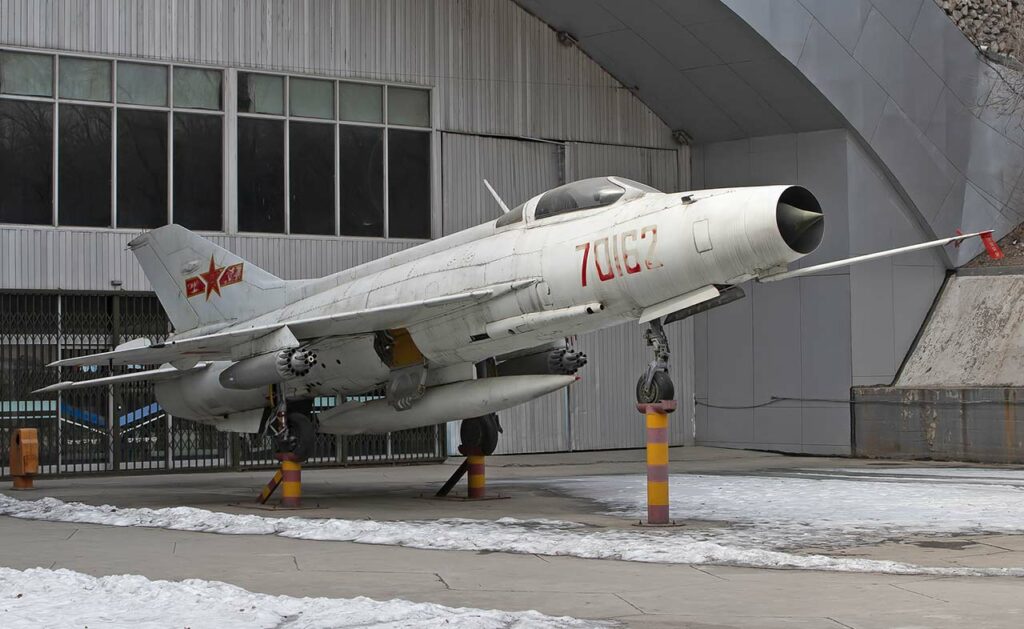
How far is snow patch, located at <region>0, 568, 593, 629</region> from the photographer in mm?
6883

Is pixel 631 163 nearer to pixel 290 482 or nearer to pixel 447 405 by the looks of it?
pixel 447 405

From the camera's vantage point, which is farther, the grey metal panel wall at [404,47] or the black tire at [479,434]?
the grey metal panel wall at [404,47]

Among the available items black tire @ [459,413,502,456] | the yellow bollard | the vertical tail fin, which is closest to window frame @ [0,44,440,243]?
the yellow bollard

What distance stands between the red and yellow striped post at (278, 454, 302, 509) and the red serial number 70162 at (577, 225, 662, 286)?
16.0 ft

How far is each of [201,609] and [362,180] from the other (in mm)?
18973

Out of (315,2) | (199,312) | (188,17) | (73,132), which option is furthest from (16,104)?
(199,312)

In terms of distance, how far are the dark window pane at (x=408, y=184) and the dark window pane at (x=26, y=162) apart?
23.1 feet

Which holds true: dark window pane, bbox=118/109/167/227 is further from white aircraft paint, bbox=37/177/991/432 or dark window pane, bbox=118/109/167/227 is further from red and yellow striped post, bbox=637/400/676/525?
red and yellow striped post, bbox=637/400/676/525

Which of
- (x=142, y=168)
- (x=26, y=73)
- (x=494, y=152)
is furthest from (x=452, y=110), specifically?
(x=26, y=73)

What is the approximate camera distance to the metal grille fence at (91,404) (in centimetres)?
2242

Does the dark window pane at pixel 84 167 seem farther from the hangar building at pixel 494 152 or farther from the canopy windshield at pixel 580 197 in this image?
the canopy windshield at pixel 580 197

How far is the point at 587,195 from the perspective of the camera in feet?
44.0

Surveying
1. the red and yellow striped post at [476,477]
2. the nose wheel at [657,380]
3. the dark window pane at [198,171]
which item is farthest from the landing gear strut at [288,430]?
the dark window pane at [198,171]

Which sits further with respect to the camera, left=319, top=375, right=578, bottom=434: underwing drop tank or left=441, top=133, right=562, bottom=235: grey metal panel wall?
left=441, top=133, right=562, bottom=235: grey metal panel wall
